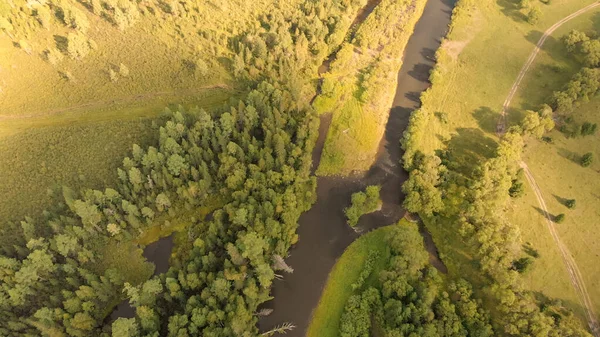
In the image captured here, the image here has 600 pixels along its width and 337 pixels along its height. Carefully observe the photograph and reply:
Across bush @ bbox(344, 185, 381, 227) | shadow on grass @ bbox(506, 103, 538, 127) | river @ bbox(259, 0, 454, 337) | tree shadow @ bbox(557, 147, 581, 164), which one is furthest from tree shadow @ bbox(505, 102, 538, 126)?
bush @ bbox(344, 185, 381, 227)

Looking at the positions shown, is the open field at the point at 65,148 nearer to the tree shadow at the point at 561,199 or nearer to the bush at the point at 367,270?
the bush at the point at 367,270

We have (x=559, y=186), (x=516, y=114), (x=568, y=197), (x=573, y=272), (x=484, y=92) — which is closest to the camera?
(x=573, y=272)

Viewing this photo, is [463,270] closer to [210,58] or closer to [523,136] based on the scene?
[523,136]

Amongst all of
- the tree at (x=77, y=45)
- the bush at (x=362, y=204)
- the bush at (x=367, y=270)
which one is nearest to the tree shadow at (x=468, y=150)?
the bush at (x=362, y=204)

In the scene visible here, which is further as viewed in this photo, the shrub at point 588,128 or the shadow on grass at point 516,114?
the shadow on grass at point 516,114

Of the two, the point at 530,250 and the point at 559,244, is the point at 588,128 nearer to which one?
the point at 559,244

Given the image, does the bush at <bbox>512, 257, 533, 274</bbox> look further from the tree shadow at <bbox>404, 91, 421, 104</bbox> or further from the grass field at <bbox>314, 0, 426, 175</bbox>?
the tree shadow at <bbox>404, 91, 421, 104</bbox>

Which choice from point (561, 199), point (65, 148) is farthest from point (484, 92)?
point (65, 148)
